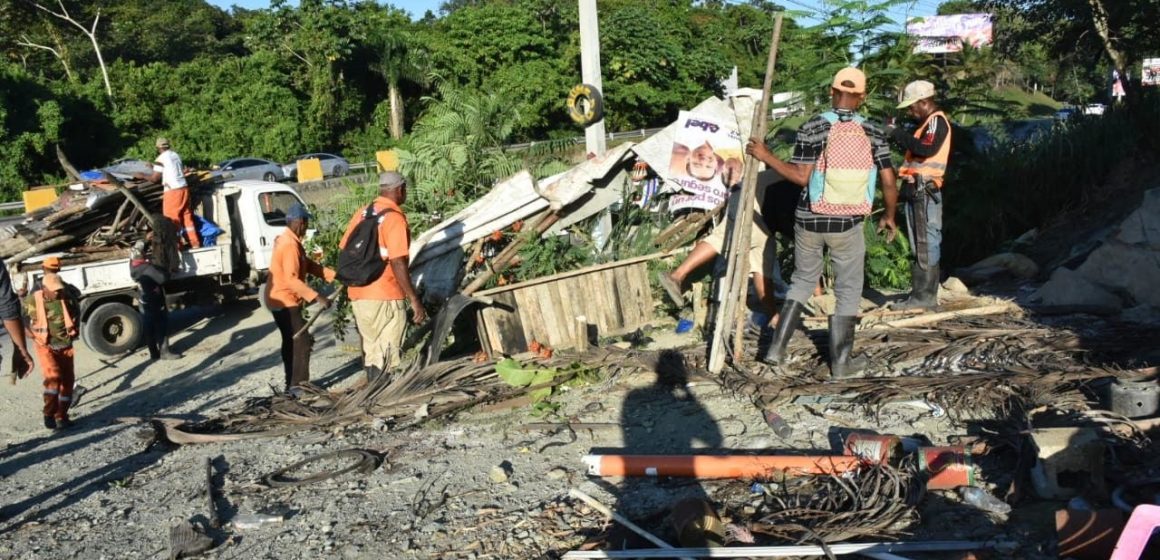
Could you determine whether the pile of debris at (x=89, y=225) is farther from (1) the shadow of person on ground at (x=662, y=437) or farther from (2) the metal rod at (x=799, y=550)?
(2) the metal rod at (x=799, y=550)

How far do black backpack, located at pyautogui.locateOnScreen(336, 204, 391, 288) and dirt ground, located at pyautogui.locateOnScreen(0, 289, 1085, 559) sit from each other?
1099 millimetres

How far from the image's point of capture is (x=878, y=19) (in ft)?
29.6

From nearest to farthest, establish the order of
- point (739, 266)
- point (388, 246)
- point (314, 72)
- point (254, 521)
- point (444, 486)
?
point (254, 521)
point (444, 486)
point (739, 266)
point (388, 246)
point (314, 72)

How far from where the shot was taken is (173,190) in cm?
1207

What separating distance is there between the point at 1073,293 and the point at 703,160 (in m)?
3.23

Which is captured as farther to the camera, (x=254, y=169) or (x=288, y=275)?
(x=254, y=169)

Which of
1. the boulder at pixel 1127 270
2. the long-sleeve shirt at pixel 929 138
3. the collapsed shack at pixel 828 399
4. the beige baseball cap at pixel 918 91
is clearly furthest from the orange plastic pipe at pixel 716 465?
the boulder at pixel 1127 270

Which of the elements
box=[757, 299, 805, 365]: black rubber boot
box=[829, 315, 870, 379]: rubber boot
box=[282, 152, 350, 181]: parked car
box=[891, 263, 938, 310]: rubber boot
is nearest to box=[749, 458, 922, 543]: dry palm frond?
box=[829, 315, 870, 379]: rubber boot

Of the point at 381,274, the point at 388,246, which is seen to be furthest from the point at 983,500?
the point at 381,274

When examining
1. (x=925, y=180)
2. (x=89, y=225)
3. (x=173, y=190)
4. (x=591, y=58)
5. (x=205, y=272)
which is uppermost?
(x=591, y=58)

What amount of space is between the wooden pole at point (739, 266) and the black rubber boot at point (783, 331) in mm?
271

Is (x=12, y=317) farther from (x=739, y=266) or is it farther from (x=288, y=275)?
(x=739, y=266)

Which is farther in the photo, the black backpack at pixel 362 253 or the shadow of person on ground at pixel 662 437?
the black backpack at pixel 362 253

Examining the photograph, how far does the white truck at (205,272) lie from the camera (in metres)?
11.3
